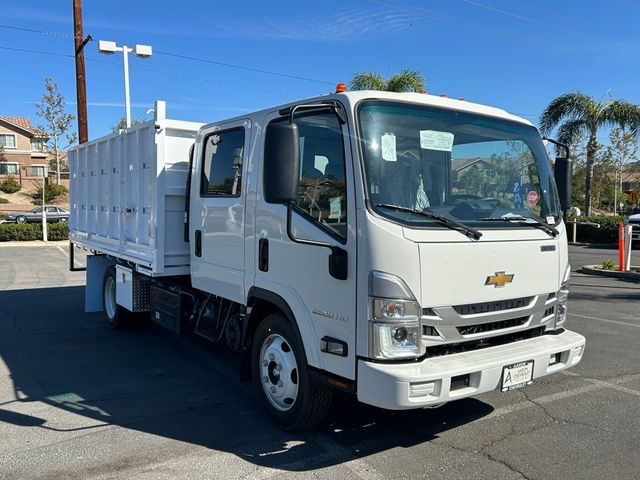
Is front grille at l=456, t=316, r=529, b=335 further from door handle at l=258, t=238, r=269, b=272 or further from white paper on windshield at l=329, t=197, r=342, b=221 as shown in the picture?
door handle at l=258, t=238, r=269, b=272

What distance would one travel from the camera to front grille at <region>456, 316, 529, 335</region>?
377 centimetres

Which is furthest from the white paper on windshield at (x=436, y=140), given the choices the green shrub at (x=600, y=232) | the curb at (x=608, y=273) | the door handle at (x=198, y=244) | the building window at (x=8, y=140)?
the building window at (x=8, y=140)

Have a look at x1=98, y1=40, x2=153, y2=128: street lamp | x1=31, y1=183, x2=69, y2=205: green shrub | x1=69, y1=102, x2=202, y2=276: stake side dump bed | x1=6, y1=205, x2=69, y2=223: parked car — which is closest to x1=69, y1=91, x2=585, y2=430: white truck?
x1=69, y1=102, x2=202, y2=276: stake side dump bed

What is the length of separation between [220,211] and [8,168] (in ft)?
231

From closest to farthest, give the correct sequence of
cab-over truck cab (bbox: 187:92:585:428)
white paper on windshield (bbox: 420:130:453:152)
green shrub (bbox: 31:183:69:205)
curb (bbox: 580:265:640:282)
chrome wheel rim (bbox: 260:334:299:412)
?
1. cab-over truck cab (bbox: 187:92:585:428)
2. white paper on windshield (bbox: 420:130:453:152)
3. chrome wheel rim (bbox: 260:334:299:412)
4. curb (bbox: 580:265:640:282)
5. green shrub (bbox: 31:183:69:205)

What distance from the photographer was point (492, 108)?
460 centimetres

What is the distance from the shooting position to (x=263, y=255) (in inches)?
174

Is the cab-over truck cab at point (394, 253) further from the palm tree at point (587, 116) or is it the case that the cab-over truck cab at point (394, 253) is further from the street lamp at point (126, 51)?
the palm tree at point (587, 116)

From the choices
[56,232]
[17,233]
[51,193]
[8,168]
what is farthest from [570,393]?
[8,168]

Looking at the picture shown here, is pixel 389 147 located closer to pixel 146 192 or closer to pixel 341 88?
pixel 341 88

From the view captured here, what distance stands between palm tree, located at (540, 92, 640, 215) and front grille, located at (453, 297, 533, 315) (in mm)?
24295

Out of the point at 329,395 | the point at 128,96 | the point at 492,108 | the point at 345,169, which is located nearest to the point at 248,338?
the point at 329,395

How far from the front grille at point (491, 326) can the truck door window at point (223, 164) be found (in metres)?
2.19

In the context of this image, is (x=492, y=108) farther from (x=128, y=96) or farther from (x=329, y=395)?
(x=128, y=96)
